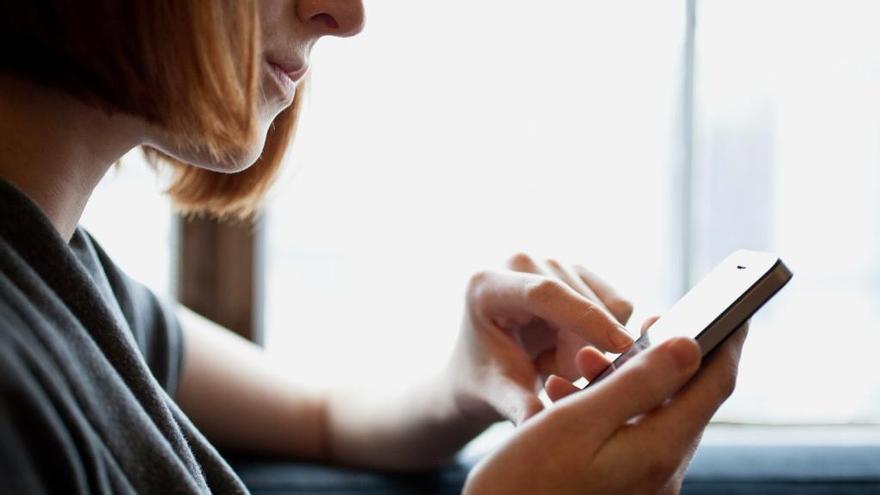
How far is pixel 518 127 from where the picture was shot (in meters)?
1.22

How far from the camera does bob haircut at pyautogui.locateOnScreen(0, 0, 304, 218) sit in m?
0.55

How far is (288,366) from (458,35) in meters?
0.48

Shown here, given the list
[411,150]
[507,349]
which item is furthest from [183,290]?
[507,349]

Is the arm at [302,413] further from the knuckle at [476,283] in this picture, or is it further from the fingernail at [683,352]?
the fingernail at [683,352]

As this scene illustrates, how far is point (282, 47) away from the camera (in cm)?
66

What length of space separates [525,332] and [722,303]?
23 centimetres

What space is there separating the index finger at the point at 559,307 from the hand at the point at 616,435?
9cm

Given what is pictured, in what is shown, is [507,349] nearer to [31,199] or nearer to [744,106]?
[31,199]

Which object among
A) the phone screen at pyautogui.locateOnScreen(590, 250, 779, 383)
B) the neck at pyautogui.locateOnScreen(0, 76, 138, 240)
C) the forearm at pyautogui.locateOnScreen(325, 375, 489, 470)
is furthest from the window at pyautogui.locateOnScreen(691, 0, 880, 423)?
the neck at pyautogui.locateOnScreen(0, 76, 138, 240)

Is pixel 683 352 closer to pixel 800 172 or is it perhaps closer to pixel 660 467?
pixel 660 467

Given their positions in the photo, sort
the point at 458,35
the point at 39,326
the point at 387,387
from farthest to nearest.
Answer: the point at 458,35, the point at 387,387, the point at 39,326

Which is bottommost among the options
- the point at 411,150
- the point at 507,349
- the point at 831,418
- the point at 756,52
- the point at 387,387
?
the point at 831,418

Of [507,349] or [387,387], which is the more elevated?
[507,349]

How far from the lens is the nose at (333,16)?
665 millimetres
